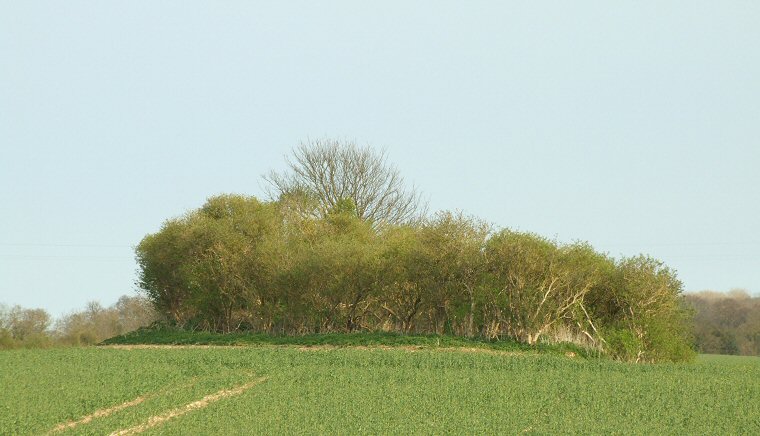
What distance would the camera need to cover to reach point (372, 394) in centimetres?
2634

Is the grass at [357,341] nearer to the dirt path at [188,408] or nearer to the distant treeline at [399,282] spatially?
the distant treeline at [399,282]

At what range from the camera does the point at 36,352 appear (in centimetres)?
4244

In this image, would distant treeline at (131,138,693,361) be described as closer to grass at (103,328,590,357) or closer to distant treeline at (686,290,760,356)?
grass at (103,328,590,357)

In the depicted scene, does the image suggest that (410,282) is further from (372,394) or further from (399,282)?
(372,394)

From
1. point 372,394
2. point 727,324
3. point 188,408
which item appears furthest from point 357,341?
point 727,324

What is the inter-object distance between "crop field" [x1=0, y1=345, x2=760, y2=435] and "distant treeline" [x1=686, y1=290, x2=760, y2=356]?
118ft

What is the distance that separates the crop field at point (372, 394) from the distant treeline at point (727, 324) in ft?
118

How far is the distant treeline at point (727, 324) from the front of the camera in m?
72.6

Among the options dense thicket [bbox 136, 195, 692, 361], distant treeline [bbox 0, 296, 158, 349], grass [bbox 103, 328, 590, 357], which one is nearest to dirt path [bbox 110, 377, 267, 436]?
grass [bbox 103, 328, 590, 357]

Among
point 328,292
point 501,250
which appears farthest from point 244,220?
point 501,250

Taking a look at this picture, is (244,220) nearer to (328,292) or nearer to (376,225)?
(328,292)

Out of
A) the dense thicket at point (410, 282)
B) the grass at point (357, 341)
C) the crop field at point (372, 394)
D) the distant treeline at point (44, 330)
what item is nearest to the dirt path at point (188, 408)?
the crop field at point (372, 394)

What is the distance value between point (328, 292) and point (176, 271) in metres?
12.3

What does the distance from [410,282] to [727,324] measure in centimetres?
4807
